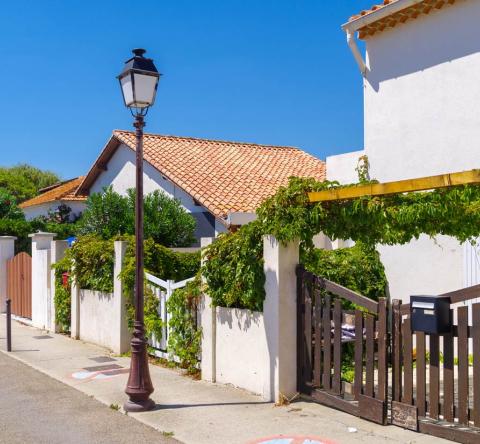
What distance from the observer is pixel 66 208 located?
93.7 feet

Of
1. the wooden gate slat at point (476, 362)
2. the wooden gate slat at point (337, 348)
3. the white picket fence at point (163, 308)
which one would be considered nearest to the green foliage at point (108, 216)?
the white picket fence at point (163, 308)

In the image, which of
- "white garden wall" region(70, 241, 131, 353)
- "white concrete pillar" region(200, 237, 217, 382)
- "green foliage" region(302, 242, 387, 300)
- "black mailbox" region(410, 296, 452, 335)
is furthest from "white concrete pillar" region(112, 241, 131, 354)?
"black mailbox" region(410, 296, 452, 335)

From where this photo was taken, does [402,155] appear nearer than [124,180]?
Yes

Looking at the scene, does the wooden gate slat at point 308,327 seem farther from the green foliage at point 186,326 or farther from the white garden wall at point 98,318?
the white garden wall at point 98,318

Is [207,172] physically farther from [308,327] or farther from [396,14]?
[308,327]

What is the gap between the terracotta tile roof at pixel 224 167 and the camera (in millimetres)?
18344

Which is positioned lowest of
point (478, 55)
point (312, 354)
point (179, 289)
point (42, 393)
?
point (42, 393)

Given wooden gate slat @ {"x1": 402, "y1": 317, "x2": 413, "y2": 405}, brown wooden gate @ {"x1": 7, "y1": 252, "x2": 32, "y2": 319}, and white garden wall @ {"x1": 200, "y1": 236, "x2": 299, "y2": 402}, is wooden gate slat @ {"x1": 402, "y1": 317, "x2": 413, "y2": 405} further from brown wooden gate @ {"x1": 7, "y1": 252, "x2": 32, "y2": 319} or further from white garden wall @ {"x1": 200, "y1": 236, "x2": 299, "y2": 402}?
brown wooden gate @ {"x1": 7, "y1": 252, "x2": 32, "y2": 319}

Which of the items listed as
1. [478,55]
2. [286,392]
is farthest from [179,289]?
[478,55]

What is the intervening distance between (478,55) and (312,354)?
5.89 m

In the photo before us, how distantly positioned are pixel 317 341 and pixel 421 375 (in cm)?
Answer: 142

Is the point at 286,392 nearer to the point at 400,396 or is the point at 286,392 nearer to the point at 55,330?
the point at 400,396

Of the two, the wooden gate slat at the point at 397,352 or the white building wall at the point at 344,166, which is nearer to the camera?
the wooden gate slat at the point at 397,352

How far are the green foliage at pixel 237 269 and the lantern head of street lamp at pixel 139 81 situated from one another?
203 centimetres
